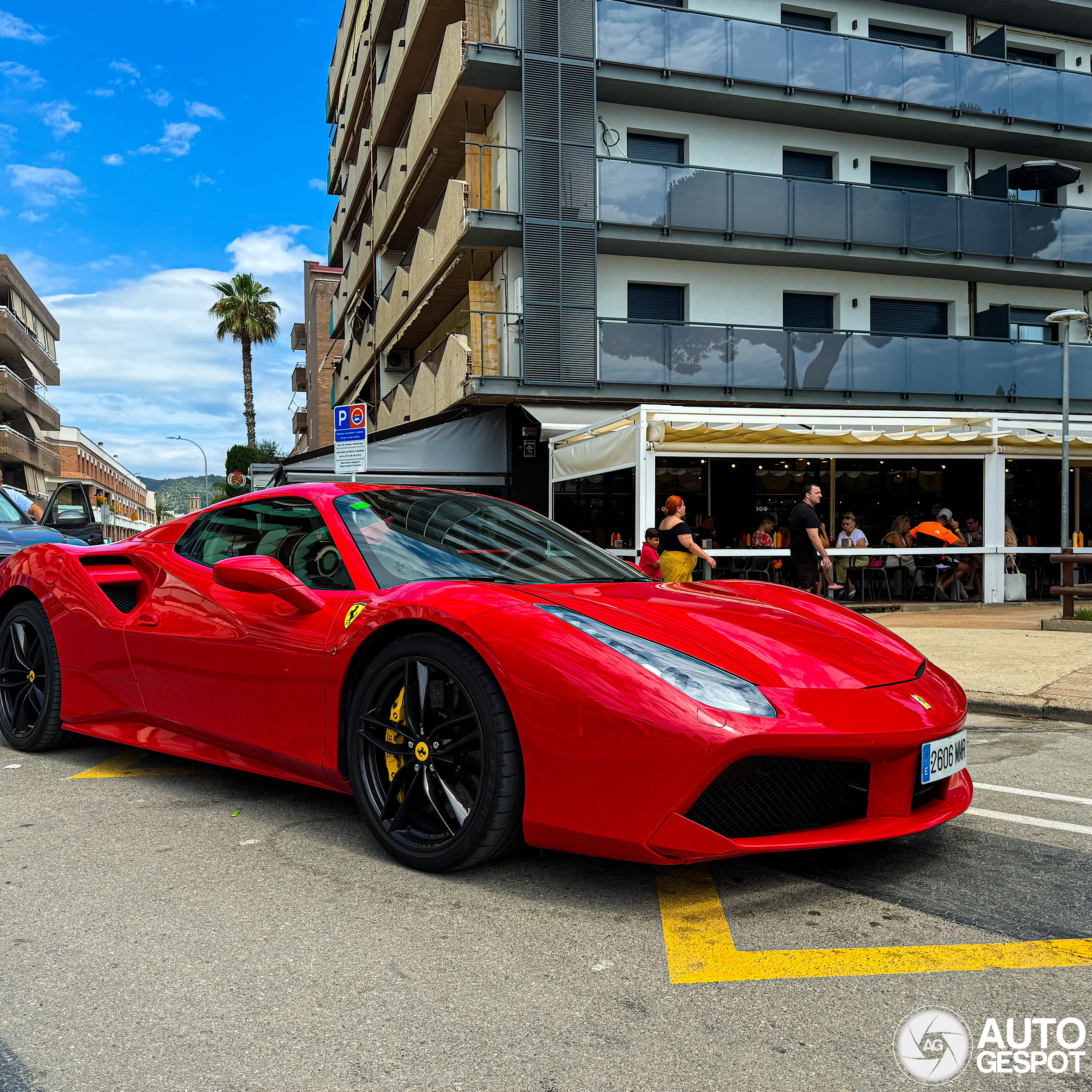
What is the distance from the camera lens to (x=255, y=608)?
11.5 feet

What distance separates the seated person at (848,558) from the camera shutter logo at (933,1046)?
41.5ft

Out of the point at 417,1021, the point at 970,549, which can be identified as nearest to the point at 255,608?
the point at 417,1021

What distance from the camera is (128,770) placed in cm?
432

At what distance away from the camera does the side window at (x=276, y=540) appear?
3449 millimetres

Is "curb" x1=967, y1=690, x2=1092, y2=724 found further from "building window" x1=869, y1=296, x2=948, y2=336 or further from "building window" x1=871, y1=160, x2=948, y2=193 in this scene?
"building window" x1=871, y1=160, x2=948, y2=193

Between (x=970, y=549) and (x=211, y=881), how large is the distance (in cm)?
1358

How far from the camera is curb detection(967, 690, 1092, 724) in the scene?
19.3 feet

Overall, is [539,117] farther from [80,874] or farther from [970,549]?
[80,874]

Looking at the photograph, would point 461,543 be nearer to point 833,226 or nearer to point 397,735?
point 397,735

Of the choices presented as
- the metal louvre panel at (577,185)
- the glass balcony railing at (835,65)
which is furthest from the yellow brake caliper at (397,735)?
the glass balcony railing at (835,65)

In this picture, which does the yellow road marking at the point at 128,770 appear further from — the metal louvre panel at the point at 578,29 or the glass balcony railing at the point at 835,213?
the metal louvre panel at the point at 578,29

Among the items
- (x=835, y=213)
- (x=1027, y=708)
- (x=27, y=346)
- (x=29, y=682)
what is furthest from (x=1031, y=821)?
(x=27, y=346)

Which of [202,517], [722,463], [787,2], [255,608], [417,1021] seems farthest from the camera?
[787,2]

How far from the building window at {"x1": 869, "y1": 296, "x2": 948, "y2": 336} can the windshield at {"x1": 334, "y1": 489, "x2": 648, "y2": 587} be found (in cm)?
1756
